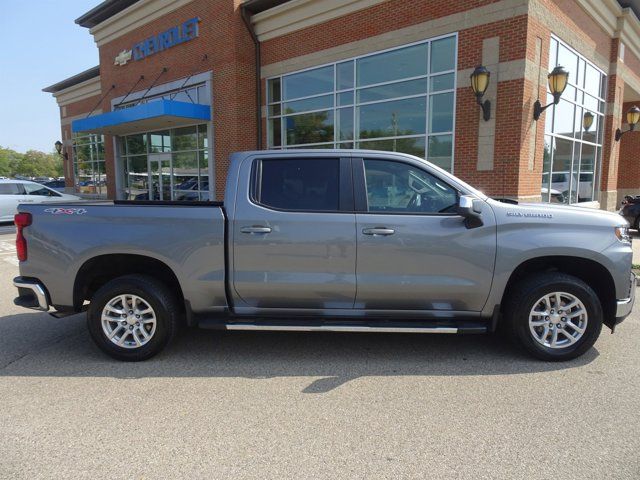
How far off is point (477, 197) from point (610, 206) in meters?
15.2

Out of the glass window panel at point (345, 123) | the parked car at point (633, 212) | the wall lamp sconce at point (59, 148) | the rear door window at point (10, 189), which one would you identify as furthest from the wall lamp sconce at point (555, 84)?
the wall lamp sconce at point (59, 148)

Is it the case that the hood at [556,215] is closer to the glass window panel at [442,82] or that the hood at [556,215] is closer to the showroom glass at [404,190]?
the showroom glass at [404,190]

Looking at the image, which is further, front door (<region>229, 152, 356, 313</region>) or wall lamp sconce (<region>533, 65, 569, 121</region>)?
wall lamp sconce (<region>533, 65, 569, 121</region>)

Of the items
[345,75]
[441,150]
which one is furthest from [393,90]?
Result: [441,150]

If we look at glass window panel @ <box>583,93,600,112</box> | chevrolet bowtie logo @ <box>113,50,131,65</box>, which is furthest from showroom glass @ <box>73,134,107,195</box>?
glass window panel @ <box>583,93,600,112</box>

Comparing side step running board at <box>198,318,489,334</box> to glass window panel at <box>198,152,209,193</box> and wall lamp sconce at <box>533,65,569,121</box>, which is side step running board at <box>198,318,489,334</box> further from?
glass window panel at <box>198,152,209,193</box>

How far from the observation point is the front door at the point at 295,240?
388 centimetres

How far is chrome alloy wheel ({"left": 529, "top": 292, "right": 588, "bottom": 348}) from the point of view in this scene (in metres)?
3.94

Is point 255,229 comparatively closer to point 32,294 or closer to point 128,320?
point 128,320

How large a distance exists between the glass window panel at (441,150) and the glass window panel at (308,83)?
3.96 m

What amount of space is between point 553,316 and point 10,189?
719 inches

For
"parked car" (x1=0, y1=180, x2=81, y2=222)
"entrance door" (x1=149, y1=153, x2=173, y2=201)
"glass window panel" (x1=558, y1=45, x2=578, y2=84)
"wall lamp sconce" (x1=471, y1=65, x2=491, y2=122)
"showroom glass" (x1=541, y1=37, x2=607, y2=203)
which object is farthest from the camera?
"entrance door" (x1=149, y1=153, x2=173, y2=201)

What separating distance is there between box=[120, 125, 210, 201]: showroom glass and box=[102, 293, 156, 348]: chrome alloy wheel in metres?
12.8

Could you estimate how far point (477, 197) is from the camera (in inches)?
154
